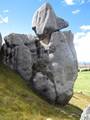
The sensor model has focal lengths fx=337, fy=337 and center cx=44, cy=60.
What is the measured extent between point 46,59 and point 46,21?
4451mm

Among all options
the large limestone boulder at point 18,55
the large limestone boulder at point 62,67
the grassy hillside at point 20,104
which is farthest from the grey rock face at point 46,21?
the grassy hillside at point 20,104

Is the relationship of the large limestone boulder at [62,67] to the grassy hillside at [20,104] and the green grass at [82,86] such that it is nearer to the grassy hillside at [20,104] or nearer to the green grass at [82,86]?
the grassy hillside at [20,104]

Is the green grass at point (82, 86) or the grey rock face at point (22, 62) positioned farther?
the green grass at point (82, 86)

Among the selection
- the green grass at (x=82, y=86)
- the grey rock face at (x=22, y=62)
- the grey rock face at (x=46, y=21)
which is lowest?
the green grass at (x=82, y=86)

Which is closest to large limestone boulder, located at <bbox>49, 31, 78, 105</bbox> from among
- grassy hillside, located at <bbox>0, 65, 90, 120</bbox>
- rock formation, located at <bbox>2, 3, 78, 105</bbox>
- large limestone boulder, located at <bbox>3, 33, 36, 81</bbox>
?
rock formation, located at <bbox>2, 3, 78, 105</bbox>

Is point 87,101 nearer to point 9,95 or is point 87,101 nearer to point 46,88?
point 46,88

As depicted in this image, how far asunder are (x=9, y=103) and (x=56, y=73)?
8.20m

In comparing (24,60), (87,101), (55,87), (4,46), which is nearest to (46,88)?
(55,87)

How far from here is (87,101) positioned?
158 feet

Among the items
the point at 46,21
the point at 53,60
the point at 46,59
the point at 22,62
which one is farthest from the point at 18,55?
the point at 46,21

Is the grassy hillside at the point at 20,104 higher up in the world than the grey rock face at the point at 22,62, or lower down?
lower down

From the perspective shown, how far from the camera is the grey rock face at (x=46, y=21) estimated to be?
3734cm

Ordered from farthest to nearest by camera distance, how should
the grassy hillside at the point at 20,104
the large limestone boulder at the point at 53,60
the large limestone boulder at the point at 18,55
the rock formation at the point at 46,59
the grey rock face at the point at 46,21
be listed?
the grey rock face at the point at 46,21 → the large limestone boulder at the point at 18,55 → the rock formation at the point at 46,59 → the large limestone boulder at the point at 53,60 → the grassy hillside at the point at 20,104

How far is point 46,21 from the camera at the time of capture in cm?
3738
